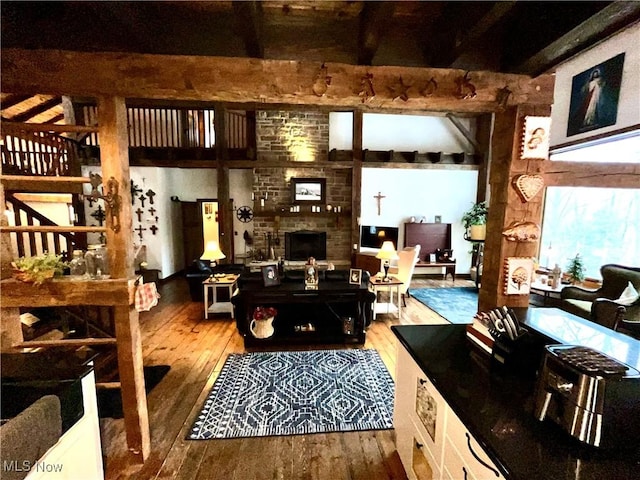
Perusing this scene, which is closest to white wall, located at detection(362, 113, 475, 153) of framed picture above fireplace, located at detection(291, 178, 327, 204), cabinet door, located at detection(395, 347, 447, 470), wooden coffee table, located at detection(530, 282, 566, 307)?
framed picture above fireplace, located at detection(291, 178, 327, 204)

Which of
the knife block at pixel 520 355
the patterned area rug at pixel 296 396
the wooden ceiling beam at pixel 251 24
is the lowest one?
the patterned area rug at pixel 296 396

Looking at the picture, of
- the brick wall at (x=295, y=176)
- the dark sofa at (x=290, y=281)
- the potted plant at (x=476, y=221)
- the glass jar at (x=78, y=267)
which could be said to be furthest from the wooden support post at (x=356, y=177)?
the glass jar at (x=78, y=267)

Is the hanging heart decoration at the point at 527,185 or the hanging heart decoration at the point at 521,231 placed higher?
the hanging heart decoration at the point at 527,185

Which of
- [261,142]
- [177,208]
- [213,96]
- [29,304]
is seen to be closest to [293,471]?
[29,304]

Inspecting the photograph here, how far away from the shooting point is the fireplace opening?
6973 millimetres

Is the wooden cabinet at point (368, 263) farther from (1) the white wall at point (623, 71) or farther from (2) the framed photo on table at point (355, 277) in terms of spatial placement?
(1) the white wall at point (623, 71)

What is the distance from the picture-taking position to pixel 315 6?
1.47 m

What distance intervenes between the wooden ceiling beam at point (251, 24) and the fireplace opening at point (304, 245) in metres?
5.42

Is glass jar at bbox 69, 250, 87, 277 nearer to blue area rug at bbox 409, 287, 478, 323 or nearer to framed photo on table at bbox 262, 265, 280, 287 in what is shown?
framed photo on table at bbox 262, 265, 280, 287

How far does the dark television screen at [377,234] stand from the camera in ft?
22.6

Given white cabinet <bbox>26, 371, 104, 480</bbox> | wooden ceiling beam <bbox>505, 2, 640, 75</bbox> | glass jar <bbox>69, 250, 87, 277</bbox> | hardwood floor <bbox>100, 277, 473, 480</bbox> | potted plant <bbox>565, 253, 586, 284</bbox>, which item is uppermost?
wooden ceiling beam <bbox>505, 2, 640, 75</bbox>

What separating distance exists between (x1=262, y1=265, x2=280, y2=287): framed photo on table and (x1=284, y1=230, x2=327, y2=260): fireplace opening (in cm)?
323

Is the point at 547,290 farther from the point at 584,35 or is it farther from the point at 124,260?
the point at 124,260

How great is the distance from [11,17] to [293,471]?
287 centimetres
